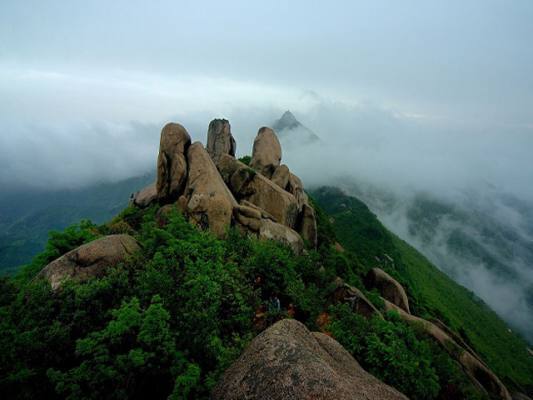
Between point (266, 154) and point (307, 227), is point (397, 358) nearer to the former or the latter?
point (307, 227)

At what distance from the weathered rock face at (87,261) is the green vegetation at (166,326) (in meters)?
1.21

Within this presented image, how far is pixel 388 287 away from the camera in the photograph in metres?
28.4

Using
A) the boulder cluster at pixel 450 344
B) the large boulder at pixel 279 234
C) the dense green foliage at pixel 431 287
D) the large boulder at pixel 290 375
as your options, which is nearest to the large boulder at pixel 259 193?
the large boulder at pixel 279 234

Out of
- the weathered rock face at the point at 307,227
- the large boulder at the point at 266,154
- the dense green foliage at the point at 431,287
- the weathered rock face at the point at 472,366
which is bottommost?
the dense green foliage at the point at 431,287

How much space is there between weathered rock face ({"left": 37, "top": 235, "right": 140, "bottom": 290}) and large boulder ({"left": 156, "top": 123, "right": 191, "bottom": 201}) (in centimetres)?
1012

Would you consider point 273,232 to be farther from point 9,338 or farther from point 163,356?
point 9,338

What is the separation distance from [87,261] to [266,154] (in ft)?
84.8

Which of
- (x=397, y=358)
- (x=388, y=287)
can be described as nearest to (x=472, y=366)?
(x=388, y=287)

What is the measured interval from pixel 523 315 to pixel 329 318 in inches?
8902

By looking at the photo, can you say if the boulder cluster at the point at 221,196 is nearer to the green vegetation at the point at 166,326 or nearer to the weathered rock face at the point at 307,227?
the weathered rock face at the point at 307,227

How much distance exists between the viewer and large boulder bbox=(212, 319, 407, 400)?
18.2 ft

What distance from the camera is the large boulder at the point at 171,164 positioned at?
24516 mm

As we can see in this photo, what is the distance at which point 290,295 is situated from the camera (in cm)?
1528

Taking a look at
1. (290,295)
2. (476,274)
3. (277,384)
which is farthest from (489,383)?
(476,274)
